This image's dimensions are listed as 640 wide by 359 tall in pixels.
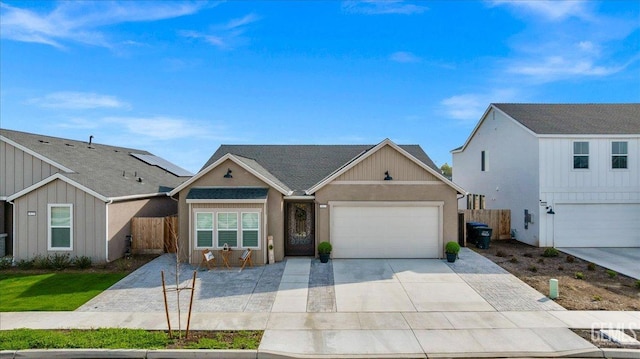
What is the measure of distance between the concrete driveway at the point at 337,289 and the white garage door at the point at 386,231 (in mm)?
602

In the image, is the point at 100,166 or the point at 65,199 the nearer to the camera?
the point at 65,199

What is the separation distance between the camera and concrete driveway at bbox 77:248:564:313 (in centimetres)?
955

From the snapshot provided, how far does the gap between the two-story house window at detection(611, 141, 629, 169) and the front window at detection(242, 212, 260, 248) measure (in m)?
17.4

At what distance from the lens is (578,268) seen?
43.7 ft

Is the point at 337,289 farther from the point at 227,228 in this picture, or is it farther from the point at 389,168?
the point at 389,168

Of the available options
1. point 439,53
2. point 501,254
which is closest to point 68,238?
point 501,254

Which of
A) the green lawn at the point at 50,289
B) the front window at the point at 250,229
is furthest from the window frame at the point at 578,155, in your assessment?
the green lawn at the point at 50,289

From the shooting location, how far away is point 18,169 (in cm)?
1550

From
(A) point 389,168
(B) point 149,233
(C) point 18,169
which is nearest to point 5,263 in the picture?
(C) point 18,169

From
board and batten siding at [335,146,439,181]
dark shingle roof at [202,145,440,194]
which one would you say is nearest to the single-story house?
board and batten siding at [335,146,439,181]

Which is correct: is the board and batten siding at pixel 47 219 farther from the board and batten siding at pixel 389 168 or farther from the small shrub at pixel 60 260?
the board and batten siding at pixel 389 168

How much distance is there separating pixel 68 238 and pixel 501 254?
60.6 feet

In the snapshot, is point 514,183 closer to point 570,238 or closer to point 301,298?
point 570,238

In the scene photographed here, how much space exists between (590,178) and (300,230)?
47.6 feet
